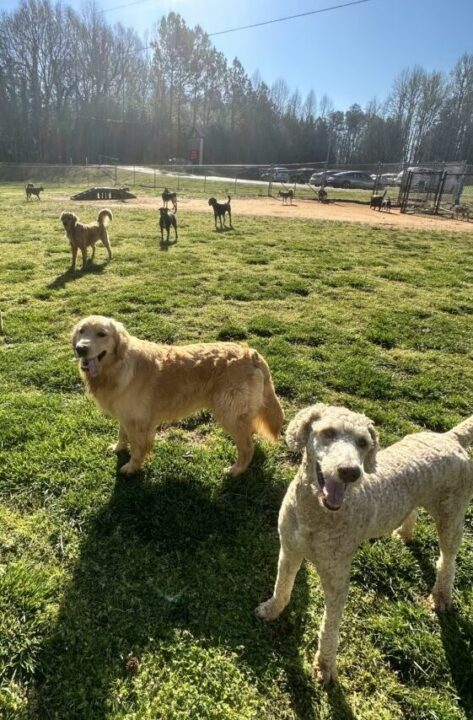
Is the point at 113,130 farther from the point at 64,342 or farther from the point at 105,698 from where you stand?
the point at 105,698

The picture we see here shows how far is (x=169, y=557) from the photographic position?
266 cm

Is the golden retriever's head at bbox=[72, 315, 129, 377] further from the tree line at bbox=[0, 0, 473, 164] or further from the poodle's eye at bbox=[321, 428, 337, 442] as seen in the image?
the tree line at bbox=[0, 0, 473, 164]

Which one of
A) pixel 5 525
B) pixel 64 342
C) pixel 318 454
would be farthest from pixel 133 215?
pixel 318 454

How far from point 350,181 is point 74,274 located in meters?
39.9

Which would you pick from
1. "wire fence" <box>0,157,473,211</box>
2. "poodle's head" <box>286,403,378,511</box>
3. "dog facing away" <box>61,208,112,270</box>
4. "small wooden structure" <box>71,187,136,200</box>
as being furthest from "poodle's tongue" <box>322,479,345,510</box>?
"wire fence" <box>0,157,473,211</box>

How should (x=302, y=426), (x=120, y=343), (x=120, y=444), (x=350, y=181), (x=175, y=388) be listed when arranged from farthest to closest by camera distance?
(x=350, y=181) → (x=120, y=444) → (x=175, y=388) → (x=120, y=343) → (x=302, y=426)

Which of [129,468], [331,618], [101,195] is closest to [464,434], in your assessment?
[331,618]

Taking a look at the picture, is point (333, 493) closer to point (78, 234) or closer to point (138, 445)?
point (138, 445)

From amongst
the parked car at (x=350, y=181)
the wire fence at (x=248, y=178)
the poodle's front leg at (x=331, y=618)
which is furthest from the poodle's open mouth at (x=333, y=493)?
the parked car at (x=350, y=181)

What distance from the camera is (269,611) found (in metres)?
2.34

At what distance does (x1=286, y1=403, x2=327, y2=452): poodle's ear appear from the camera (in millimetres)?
1928

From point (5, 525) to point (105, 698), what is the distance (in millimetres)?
1376

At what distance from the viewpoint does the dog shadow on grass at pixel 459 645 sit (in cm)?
207

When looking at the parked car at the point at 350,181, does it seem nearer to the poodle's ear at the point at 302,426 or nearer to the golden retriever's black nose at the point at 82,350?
the golden retriever's black nose at the point at 82,350
